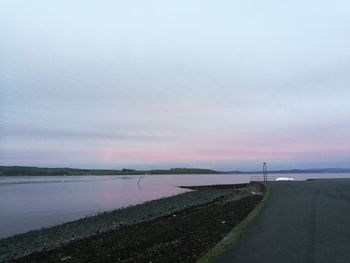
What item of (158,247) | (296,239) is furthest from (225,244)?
(158,247)

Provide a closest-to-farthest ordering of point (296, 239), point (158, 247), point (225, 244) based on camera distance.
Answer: point (225, 244)
point (296, 239)
point (158, 247)

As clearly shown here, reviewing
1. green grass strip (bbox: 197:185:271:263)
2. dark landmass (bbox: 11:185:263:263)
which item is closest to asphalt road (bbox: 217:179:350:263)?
green grass strip (bbox: 197:185:271:263)

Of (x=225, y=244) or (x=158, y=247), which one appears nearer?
(x=225, y=244)

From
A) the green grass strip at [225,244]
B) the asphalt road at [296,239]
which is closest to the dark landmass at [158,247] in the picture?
the green grass strip at [225,244]

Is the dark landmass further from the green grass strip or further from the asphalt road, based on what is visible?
the asphalt road

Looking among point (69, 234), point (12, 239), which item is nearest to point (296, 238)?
point (69, 234)

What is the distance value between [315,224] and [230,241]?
4197 mm

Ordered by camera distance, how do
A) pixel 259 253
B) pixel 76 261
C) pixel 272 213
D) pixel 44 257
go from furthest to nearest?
pixel 272 213, pixel 44 257, pixel 76 261, pixel 259 253

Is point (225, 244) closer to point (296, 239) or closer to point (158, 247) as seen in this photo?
point (296, 239)

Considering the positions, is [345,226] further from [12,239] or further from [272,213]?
[12,239]

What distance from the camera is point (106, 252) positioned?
45.4ft

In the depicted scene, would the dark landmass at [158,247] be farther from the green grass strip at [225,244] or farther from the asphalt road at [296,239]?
the asphalt road at [296,239]

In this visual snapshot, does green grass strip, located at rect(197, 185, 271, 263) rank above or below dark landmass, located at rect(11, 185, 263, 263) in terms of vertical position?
above

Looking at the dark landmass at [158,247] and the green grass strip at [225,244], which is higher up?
the green grass strip at [225,244]
